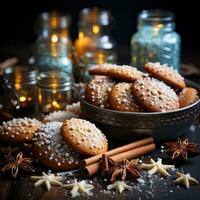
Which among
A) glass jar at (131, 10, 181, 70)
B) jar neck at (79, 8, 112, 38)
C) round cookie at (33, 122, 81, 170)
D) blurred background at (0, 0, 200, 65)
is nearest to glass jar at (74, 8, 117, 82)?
jar neck at (79, 8, 112, 38)

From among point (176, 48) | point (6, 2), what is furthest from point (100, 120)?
point (6, 2)

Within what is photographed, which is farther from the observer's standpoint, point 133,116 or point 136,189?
point 133,116

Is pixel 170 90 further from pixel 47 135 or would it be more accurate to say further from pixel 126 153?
pixel 47 135

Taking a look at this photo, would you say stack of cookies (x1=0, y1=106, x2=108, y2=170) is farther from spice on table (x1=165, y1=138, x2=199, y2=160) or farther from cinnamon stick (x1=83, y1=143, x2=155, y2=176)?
spice on table (x1=165, y1=138, x2=199, y2=160)

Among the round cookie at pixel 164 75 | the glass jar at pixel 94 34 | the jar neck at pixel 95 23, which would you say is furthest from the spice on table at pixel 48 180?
the jar neck at pixel 95 23

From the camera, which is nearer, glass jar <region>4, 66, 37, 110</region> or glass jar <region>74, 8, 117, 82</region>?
glass jar <region>4, 66, 37, 110</region>

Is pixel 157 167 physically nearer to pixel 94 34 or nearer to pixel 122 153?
pixel 122 153
